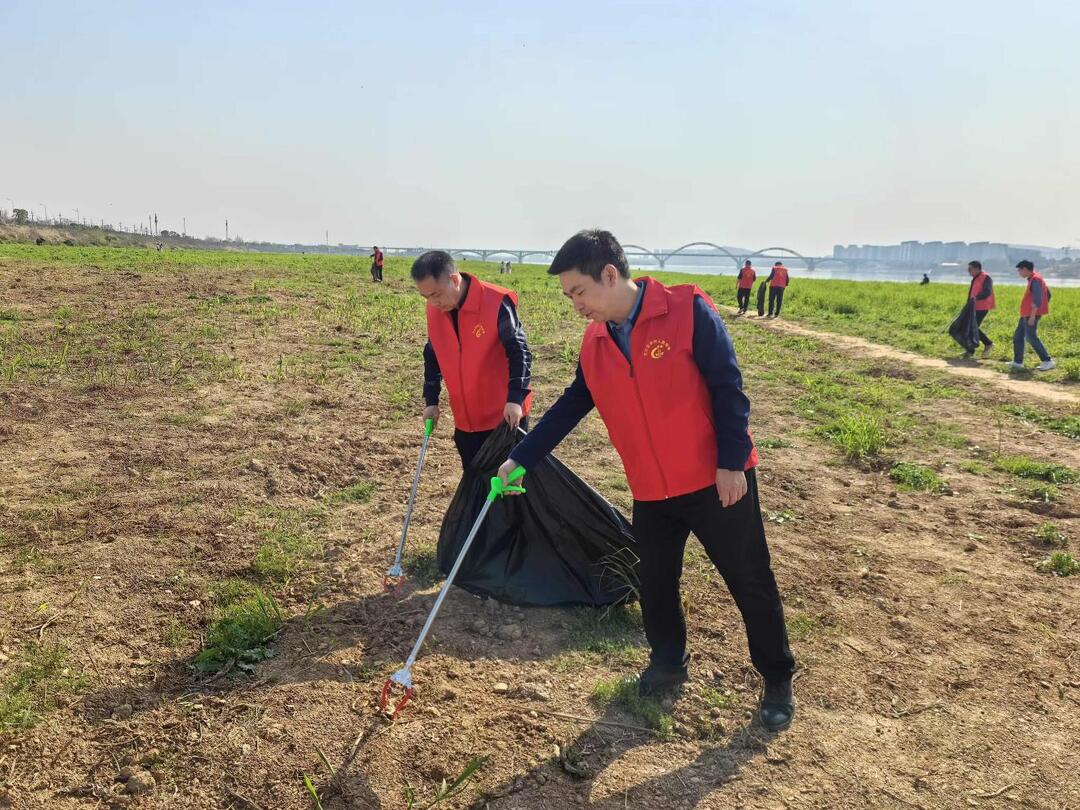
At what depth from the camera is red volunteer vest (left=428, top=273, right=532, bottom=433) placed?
12.2ft

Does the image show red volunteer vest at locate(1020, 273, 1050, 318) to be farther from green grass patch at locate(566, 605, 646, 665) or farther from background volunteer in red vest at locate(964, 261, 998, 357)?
green grass patch at locate(566, 605, 646, 665)

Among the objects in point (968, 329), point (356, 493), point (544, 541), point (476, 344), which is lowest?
point (356, 493)

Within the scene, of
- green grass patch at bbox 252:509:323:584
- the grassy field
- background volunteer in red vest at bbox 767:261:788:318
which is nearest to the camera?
green grass patch at bbox 252:509:323:584

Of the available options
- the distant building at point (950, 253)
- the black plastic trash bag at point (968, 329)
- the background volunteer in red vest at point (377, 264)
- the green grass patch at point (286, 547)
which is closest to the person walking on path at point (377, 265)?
the background volunteer in red vest at point (377, 264)

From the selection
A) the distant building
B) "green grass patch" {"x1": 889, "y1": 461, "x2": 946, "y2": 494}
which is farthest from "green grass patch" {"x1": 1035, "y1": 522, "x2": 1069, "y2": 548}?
the distant building

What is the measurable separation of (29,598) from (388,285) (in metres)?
18.3

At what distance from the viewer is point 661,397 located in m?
2.51

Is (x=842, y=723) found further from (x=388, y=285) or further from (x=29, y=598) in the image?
(x=388, y=285)

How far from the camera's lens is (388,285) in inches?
835

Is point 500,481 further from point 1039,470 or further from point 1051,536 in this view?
point 1039,470

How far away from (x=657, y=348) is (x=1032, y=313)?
10.9 meters

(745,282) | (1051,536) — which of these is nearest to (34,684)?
(1051,536)

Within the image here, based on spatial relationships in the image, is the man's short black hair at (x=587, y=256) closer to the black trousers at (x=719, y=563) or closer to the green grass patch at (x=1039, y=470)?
the black trousers at (x=719, y=563)

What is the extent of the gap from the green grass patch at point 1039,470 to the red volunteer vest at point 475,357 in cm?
457
